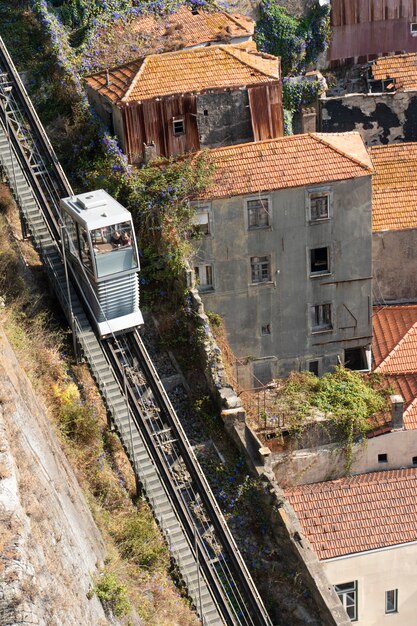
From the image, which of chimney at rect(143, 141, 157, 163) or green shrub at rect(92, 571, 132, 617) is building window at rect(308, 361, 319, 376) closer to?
chimney at rect(143, 141, 157, 163)

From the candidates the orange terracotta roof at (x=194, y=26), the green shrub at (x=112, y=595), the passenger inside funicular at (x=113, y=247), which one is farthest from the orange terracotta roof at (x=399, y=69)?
the green shrub at (x=112, y=595)

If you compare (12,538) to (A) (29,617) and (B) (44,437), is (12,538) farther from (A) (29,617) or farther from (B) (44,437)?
(B) (44,437)

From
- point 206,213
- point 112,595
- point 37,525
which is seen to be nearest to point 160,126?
point 206,213

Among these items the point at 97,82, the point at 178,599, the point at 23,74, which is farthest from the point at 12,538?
the point at 23,74

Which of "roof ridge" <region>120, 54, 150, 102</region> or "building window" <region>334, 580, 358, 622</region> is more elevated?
"roof ridge" <region>120, 54, 150, 102</region>

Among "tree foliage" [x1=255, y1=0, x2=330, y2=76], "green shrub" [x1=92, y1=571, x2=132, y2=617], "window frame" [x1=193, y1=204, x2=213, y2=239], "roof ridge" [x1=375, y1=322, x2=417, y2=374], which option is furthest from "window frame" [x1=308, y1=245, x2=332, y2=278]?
"green shrub" [x1=92, y1=571, x2=132, y2=617]

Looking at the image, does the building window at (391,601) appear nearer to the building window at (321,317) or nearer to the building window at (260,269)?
the building window at (321,317)

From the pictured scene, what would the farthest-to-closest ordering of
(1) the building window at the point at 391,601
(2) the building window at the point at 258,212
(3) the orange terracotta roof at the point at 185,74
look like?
1. (3) the orange terracotta roof at the point at 185,74
2. (2) the building window at the point at 258,212
3. (1) the building window at the point at 391,601
